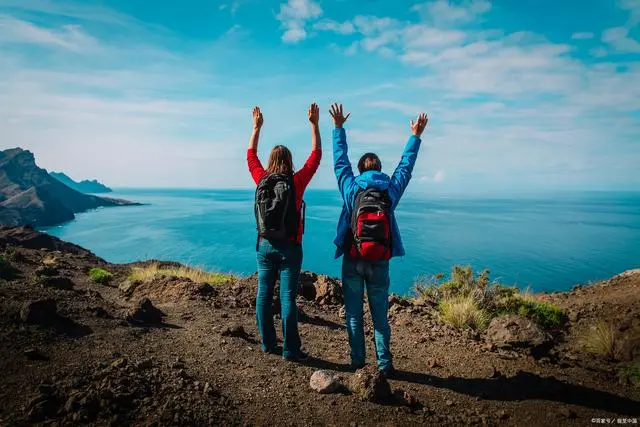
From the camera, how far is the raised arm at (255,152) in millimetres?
4262

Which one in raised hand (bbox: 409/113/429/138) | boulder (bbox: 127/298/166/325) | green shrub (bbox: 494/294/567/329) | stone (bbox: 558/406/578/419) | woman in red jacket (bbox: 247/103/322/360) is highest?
raised hand (bbox: 409/113/429/138)

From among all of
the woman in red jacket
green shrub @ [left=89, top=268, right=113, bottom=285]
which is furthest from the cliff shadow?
green shrub @ [left=89, top=268, right=113, bottom=285]

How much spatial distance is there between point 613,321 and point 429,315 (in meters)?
3.36

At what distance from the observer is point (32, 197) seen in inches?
3103

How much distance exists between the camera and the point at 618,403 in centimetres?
385

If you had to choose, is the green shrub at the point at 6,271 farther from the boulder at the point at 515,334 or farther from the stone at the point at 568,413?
the stone at the point at 568,413

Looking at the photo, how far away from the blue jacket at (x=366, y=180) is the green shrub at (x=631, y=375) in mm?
3277

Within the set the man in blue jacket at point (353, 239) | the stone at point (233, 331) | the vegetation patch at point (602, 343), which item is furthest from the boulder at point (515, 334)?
the stone at point (233, 331)

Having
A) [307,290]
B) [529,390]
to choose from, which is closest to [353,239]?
[529,390]

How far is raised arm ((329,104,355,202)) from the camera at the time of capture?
12.9 feet

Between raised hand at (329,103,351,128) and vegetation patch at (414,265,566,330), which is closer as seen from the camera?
raised hand at (329,103,351,128)

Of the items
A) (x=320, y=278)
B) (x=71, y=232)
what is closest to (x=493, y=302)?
(x=320, y=278)

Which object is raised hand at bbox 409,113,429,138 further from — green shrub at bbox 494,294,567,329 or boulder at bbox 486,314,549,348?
green shrub at bbox 494,294,567,329

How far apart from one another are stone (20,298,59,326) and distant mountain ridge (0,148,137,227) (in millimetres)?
80236
